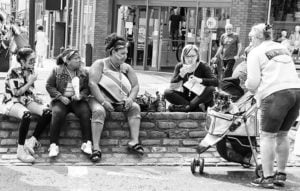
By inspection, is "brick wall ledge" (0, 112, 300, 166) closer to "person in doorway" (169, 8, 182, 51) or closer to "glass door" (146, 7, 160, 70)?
"person in doorway" (169, 8, 182, 51)

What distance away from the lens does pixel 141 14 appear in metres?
19.8

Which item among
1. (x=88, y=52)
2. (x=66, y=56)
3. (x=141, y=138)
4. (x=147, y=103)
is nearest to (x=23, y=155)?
(x=66, y=56)

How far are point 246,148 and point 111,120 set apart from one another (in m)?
1.81

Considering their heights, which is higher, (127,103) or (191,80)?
(191,80)

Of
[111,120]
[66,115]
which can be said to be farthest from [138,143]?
[66,115]

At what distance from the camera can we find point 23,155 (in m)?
6.50

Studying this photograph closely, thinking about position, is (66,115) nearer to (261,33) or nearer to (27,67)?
(27,67)

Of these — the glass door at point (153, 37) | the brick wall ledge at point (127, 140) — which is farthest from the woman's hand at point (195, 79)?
the glass door at point (153, 37)

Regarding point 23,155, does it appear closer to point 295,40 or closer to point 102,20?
point 295,40

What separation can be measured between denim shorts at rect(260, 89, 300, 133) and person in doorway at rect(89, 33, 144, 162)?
175 centimetres

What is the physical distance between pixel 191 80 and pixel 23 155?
251cm

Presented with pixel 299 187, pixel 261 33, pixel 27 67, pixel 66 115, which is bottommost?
pixel 299 187

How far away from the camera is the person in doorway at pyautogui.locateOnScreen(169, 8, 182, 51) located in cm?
1880

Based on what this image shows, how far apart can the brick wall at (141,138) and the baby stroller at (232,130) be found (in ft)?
1.71
